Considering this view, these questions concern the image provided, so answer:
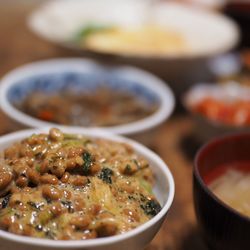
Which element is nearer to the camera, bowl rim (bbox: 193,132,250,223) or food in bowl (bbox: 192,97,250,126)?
bowl rim (bbox: 193,132,250,223)

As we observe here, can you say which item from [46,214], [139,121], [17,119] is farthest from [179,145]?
[46,214]

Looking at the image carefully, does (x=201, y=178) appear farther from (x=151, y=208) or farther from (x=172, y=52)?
(x=172, y=52)

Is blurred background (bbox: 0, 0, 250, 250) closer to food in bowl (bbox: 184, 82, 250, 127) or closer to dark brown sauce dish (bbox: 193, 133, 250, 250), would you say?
food in bowl (bbox: 184, 82, 250, 127)

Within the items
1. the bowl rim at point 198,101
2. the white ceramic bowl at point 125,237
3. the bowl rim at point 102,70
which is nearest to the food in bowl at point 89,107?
the bowl rim at point 102,70

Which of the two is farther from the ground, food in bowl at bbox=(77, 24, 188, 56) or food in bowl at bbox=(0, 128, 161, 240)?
food in bowl at bbox=(0, 128, 161, 240)

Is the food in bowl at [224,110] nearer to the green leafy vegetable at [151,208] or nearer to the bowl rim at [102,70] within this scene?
the bowl rim at [102,70]

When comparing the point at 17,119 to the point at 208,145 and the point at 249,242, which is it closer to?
the point at 208,145

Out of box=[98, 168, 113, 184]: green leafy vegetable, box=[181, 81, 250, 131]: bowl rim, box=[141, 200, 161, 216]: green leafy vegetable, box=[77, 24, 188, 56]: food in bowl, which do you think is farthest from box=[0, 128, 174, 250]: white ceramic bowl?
box=[77, 24, 188, 56]: food in bowl
